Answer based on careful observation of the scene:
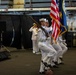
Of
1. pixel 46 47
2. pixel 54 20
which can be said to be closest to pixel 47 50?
pixel 46 47

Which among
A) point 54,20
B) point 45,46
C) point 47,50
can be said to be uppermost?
point 54,20

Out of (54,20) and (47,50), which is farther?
(54,20)

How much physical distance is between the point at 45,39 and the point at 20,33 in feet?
30.9

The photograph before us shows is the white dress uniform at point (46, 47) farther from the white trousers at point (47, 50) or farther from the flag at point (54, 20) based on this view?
the flag at point (54, 20)

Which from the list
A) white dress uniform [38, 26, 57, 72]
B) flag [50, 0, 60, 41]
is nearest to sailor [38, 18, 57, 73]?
white dress uniform [38, 26, 57, 72]

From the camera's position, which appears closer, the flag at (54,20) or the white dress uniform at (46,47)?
the white dress uniform at (46,47)

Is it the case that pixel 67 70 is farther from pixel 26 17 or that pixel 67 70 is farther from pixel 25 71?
pixel 26 17

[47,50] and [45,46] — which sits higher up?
[45,46]

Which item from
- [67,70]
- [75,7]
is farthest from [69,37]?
[67,70]

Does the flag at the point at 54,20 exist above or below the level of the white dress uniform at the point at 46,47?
above

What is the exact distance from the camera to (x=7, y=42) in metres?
16.9

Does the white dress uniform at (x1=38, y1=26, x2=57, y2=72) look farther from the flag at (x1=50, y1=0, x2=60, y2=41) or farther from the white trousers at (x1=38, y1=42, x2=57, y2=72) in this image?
the flag at (x1=50, y1=0, x2=60, y2=41)

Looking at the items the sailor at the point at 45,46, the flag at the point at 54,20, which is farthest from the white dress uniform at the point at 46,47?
the flag at the point at 54,20

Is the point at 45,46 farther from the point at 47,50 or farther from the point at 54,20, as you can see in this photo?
the point at 54,20
